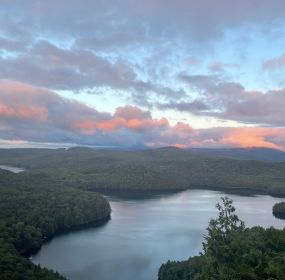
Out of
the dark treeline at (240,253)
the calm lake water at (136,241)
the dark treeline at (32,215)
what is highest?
the dark treeline at (240,253)

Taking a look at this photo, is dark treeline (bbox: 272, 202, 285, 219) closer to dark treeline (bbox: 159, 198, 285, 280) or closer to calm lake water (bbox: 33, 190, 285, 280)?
calm lake water (bbox: 33, 190, 285, 280)

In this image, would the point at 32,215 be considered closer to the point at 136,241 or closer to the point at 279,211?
the point at 136,241

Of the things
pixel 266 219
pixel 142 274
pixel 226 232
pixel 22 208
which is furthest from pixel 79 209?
pixel 226 232

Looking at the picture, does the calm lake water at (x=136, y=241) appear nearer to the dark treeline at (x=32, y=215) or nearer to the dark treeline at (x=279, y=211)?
the dark treeline at (x=279, y=211)

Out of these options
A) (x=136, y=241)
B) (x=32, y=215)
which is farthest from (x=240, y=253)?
(x=32, y=215)

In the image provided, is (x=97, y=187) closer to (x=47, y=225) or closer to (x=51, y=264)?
(x=47, y=225)

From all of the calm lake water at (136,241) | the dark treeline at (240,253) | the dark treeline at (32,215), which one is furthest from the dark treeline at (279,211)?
the dark treeline at (240,253)

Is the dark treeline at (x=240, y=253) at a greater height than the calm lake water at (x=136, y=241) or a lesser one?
greater
